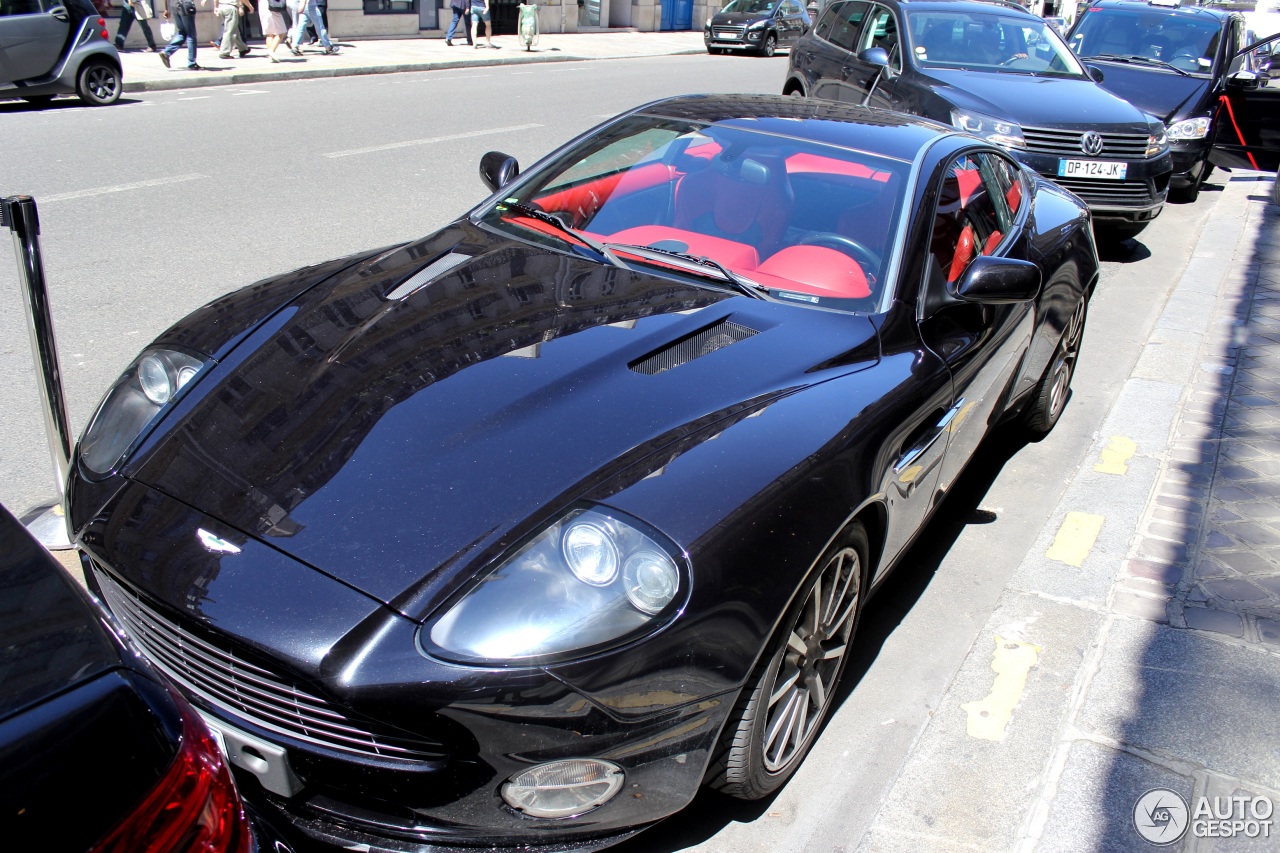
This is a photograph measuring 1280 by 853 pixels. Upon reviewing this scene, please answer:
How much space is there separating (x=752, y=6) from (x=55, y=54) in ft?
63.8

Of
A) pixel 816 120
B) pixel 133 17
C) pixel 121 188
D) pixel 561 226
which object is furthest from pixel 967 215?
pixel 133 17

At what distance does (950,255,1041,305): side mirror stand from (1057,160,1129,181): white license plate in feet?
16.9

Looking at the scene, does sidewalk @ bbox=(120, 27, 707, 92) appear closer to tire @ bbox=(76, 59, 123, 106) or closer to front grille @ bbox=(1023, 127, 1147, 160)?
tire @ bbox=(76, 59, 123, 106)

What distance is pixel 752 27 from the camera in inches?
1057

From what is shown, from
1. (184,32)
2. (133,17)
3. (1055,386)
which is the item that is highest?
(133,17)

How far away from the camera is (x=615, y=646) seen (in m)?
2.09

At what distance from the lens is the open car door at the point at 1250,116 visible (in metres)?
9.87

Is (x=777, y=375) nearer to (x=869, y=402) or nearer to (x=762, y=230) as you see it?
(x=869, y=402)

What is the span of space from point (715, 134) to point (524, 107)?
11.0 meters

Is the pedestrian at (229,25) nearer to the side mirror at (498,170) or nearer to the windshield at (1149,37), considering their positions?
the windshield at (1149,37)

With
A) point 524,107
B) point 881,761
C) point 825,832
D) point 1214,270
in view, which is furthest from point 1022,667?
point 524,107

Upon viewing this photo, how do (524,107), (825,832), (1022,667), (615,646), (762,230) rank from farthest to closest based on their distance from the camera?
(524,107)
(762,230)
(1022,667)
(825,832)
(615,646)

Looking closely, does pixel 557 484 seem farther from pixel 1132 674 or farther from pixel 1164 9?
pixel 1164 9

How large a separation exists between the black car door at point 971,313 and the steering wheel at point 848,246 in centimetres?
17
